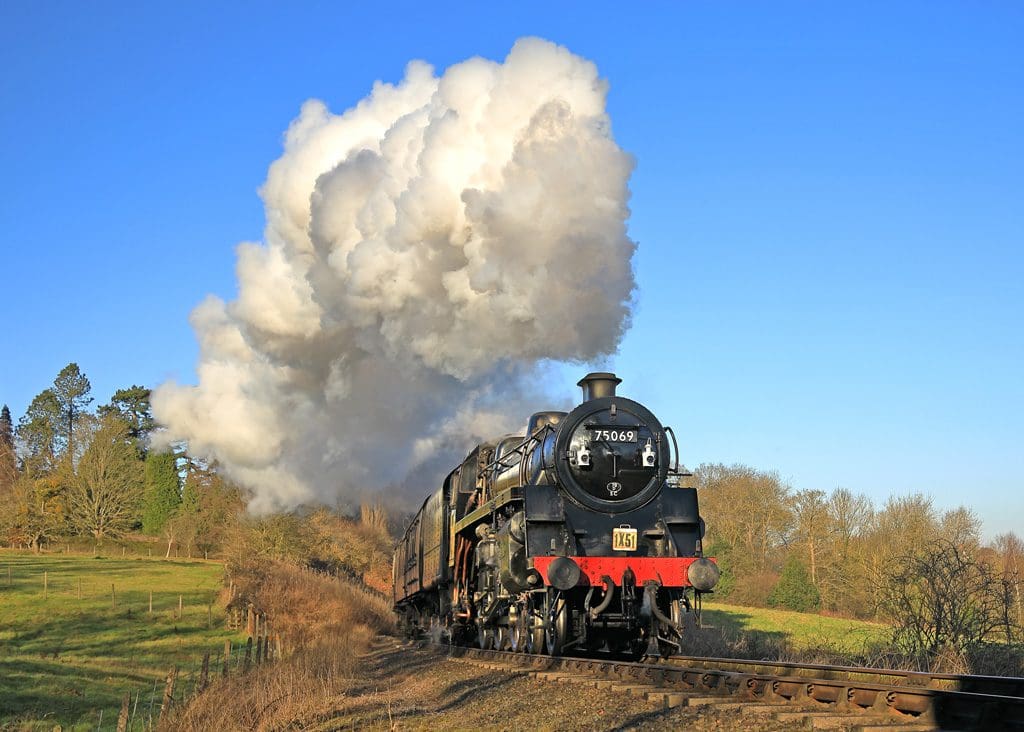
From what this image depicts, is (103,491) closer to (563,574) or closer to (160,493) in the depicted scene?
(160,493)

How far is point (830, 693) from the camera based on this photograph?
23.7ft

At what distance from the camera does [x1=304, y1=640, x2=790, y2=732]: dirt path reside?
7.20m

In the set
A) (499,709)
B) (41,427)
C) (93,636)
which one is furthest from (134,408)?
(499,709)

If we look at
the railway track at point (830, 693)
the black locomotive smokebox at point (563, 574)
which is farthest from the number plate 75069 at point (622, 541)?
the railway track at point (830, 693)

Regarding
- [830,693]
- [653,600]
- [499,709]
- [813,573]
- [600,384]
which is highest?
[600,384]

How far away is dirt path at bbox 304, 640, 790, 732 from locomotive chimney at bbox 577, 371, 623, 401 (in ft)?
11.6

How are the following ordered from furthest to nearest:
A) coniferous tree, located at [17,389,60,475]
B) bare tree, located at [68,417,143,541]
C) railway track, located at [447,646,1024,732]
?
coniferous tree, located at [17,389,60,475] → bare tree, located at [68,417,143,541] → railway track, located at [447,646,1024,732]

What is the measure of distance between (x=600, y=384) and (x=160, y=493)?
201ft

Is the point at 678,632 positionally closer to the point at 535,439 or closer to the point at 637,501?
the point at 637,501

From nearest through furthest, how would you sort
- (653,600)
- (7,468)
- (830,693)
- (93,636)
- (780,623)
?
(830,693) < (653,600) < (93,636) < (780,623) < (7,468)

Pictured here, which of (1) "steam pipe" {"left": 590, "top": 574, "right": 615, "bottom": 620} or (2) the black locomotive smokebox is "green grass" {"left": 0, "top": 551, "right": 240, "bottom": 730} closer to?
(2) the black locomotive smokebox

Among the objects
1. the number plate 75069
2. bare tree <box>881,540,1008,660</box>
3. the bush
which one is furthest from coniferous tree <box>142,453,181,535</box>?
the number plate 75069

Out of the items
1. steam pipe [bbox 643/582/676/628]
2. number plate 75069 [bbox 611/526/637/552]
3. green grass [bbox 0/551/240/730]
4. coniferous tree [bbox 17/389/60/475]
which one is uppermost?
coniferous tree [bbox 17/389/60/475]

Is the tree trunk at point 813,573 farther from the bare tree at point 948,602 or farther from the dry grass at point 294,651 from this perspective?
the bare tree at point 948,602
